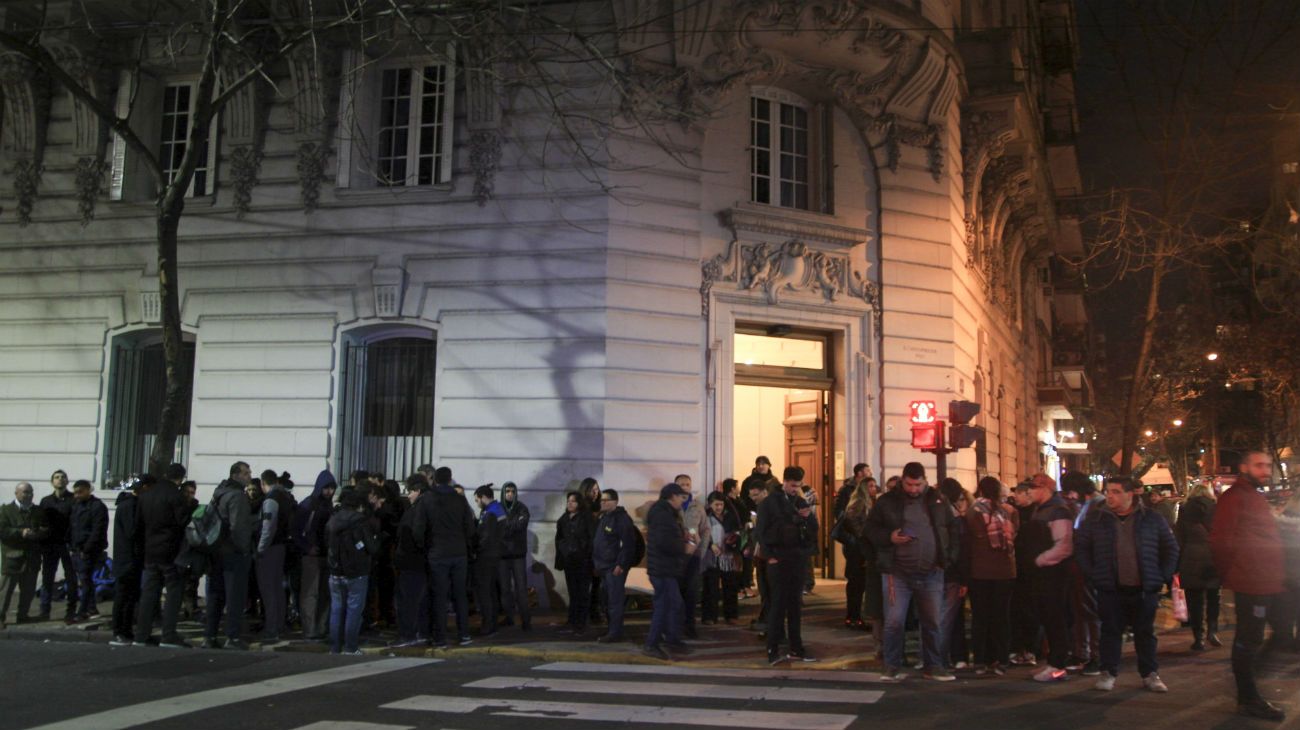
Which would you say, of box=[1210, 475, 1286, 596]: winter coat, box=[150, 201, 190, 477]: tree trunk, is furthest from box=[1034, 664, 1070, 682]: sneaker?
box=[150, 201, 190, 477]: tree trunk

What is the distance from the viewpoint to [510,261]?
15.9 metres

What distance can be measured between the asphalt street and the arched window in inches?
252

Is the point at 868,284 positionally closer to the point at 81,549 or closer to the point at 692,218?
the point at 692,218

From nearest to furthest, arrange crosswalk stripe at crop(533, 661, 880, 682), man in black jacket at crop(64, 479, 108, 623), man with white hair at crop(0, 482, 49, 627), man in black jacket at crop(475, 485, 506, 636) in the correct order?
crosswalk stripe at crop(533, 661, 880, 682)
man in black jacket at crop(475, 485, 506, 636)
man with white hair at crop(0, 482, 49, 627)
man in black jacket at crop(64, 479, 108, 623)

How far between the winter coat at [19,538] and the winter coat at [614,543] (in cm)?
712

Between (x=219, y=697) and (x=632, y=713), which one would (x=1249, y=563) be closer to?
(x=632, y=713)

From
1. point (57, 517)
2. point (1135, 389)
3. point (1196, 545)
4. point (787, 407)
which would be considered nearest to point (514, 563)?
point (57, 517)

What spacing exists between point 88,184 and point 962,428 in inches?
553

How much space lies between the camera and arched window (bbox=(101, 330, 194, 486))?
17.2 m

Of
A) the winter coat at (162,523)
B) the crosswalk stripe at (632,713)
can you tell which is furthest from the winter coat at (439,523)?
the crosswalk stripe at (632,713)

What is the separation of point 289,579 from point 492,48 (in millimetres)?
7977

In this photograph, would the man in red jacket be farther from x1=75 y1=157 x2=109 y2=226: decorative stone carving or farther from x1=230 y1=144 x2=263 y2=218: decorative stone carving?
x1=75 y1=157 x2=109 y2=226: decorative stone carving

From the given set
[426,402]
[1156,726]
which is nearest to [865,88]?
[426,402]

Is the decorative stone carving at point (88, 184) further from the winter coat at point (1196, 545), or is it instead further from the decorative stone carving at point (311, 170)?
the winter coat at point (1196, 545)
